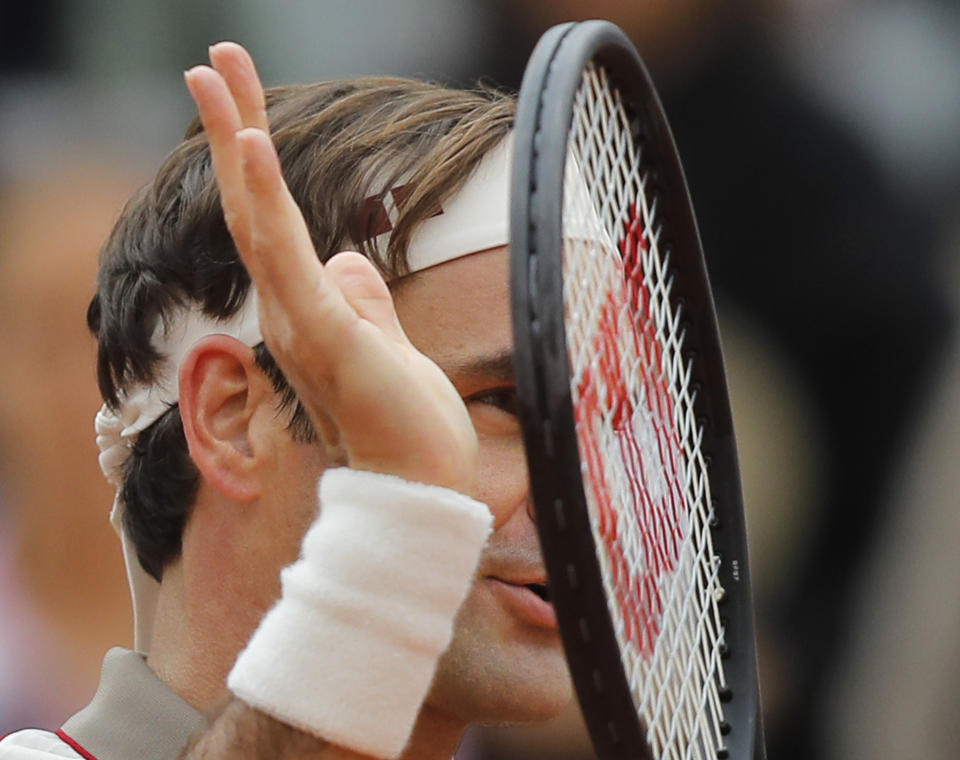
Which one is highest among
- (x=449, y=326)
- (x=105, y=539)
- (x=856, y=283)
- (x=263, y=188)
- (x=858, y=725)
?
(x=263, y=188)

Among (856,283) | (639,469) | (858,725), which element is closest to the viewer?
(639,469)

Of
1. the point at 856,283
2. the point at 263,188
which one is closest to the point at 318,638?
the point at 263,188

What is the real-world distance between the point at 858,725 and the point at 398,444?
2307mm

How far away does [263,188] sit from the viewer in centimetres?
136

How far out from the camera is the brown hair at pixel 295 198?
2.00 metres

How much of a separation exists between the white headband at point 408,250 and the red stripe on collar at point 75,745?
0.28m

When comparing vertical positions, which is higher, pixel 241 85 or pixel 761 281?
pixel 241 85

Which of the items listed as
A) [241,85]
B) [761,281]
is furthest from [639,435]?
[761,281]

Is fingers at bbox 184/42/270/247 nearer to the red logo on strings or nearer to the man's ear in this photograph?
the red logo on strings

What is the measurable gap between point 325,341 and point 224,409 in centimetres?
62

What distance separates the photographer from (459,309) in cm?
198

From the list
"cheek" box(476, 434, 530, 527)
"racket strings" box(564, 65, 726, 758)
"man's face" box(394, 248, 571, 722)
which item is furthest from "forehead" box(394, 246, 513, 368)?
"racket strings" box(564, 65, 726, 758)

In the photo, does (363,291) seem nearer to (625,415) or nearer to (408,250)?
(625,415)

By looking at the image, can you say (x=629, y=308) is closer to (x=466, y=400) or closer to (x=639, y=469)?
(x=639, y=469)
